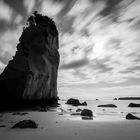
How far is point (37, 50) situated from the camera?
37969 mm

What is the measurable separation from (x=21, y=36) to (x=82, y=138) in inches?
1447

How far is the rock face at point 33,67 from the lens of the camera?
31.1 m

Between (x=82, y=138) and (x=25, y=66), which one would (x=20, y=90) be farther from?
(x=82, y=138)

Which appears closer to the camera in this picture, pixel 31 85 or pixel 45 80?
pixel 31 85

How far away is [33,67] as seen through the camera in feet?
111

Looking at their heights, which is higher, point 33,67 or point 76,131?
point 33,67

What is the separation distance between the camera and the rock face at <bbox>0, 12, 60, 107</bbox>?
31141 mm

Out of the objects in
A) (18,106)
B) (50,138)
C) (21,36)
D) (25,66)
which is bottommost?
(50,138)

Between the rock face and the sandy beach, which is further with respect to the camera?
the rock face

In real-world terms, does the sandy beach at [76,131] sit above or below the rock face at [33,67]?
below

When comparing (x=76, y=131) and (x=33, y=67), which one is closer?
(x=76, y=131)

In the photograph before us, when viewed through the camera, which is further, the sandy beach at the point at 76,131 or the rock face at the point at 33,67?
the rock face at the point at 33,67

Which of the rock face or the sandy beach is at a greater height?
the rock face

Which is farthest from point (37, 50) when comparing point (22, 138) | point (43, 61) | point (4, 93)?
point (22, 138)
